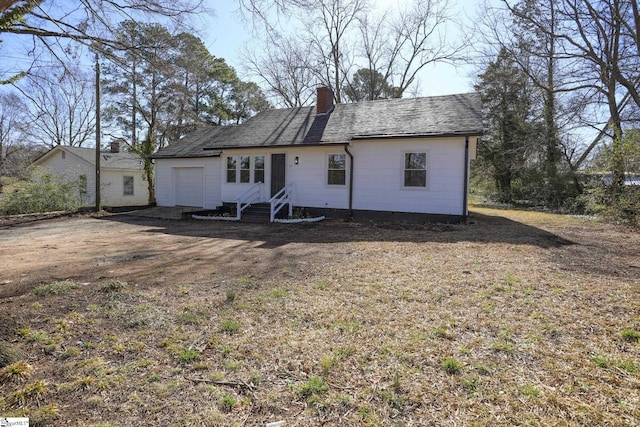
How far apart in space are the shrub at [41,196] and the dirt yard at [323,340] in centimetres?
1105

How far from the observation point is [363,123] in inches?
527

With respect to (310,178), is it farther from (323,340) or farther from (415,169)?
(323,340)

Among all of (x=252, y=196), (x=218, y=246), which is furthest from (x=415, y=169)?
(x=218, y=246)

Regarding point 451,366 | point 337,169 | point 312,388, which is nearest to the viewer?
point 312,388

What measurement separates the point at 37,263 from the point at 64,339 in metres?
3.98

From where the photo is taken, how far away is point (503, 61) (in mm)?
24406

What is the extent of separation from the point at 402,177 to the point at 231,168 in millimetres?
7625

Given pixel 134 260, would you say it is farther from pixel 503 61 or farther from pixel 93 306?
pixel 503 61

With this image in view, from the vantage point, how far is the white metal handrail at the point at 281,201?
41.5ft

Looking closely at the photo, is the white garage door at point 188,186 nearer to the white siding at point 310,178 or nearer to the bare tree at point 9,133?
the white siding at point 310,178

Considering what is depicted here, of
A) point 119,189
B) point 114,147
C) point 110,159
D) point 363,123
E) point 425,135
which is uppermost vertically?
point 114,147

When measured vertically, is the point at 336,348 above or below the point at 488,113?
below

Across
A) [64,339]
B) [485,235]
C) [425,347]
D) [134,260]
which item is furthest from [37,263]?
[485,235]

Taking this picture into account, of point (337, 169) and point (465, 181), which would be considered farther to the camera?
point (337, 169)
